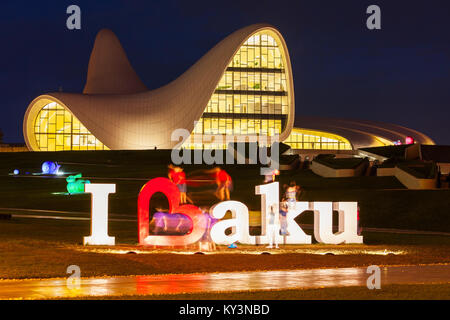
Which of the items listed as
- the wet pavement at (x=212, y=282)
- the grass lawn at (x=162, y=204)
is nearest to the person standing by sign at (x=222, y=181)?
the grass lawn at (x=162, y=204)

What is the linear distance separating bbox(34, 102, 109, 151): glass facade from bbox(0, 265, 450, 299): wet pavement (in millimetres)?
64307

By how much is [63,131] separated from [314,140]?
30291mm

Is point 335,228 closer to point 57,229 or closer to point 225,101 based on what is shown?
point 57,229

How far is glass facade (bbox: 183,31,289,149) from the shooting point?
252 feet

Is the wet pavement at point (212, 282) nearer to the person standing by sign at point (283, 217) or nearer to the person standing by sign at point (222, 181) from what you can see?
the person standing by sign at point (283, 217)

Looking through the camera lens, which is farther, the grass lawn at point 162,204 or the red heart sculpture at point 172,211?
the red heart sculpture at point 172,211

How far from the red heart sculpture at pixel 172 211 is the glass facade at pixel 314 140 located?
64806mm

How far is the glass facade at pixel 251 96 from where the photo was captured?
76.8m

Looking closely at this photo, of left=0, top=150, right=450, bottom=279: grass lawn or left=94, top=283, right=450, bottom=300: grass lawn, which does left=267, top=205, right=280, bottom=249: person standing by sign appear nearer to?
left=0, top=150, right=450, bottom=279: grass lawn

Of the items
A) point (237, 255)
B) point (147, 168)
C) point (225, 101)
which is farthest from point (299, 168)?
point (237, 255)

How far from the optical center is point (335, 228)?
2542 centimetres

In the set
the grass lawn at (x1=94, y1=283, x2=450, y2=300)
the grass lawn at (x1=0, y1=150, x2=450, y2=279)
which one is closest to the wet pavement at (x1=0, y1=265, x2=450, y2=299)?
the grass lawn at (x1=94, y1=283, x2=450, y2=300)

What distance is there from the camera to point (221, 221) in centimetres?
1698

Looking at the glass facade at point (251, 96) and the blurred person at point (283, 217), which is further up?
the glass facade at point (251, 96)
